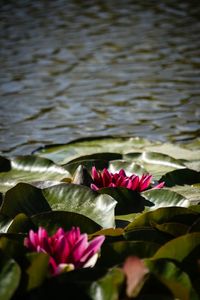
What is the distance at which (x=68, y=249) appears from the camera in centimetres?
117

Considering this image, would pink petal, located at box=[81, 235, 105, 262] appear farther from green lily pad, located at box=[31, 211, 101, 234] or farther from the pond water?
the pond water

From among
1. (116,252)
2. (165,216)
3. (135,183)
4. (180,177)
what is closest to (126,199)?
(135,183)

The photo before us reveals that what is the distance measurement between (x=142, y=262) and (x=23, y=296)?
0.69 feet

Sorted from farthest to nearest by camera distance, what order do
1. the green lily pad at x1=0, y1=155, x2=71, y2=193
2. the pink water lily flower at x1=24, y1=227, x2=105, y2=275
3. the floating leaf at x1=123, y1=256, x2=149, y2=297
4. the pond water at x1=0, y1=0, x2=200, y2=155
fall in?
the pond water at x1=0, y1=0, x2=200, y2=155, the green lily pad at x1=0, y1=155, x2=71, y2=193, the pink water lily flower at x1=24, y1=227, x2=105, y2=275, the floating leaf at x1=123, y1=256, x2=149, y2=297

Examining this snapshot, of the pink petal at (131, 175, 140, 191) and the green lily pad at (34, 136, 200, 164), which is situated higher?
the pink petal at (131, 175, 140, 191)

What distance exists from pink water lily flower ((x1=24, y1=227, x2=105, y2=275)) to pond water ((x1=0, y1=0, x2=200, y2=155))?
1.72 m

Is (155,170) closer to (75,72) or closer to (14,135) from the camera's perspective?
(14,135)

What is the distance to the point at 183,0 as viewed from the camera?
6465mm

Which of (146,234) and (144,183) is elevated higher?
(146,234)

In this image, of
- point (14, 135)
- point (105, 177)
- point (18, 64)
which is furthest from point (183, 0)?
point (105, 177)

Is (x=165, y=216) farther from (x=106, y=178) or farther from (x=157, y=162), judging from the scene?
(x=157, y=162)

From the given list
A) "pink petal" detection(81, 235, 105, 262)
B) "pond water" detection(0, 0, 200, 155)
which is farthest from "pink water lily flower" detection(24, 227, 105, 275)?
"pond water" detection(0, 0, 200, 155)

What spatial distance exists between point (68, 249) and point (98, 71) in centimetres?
325

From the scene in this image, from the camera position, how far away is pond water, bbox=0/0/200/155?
3242mm
